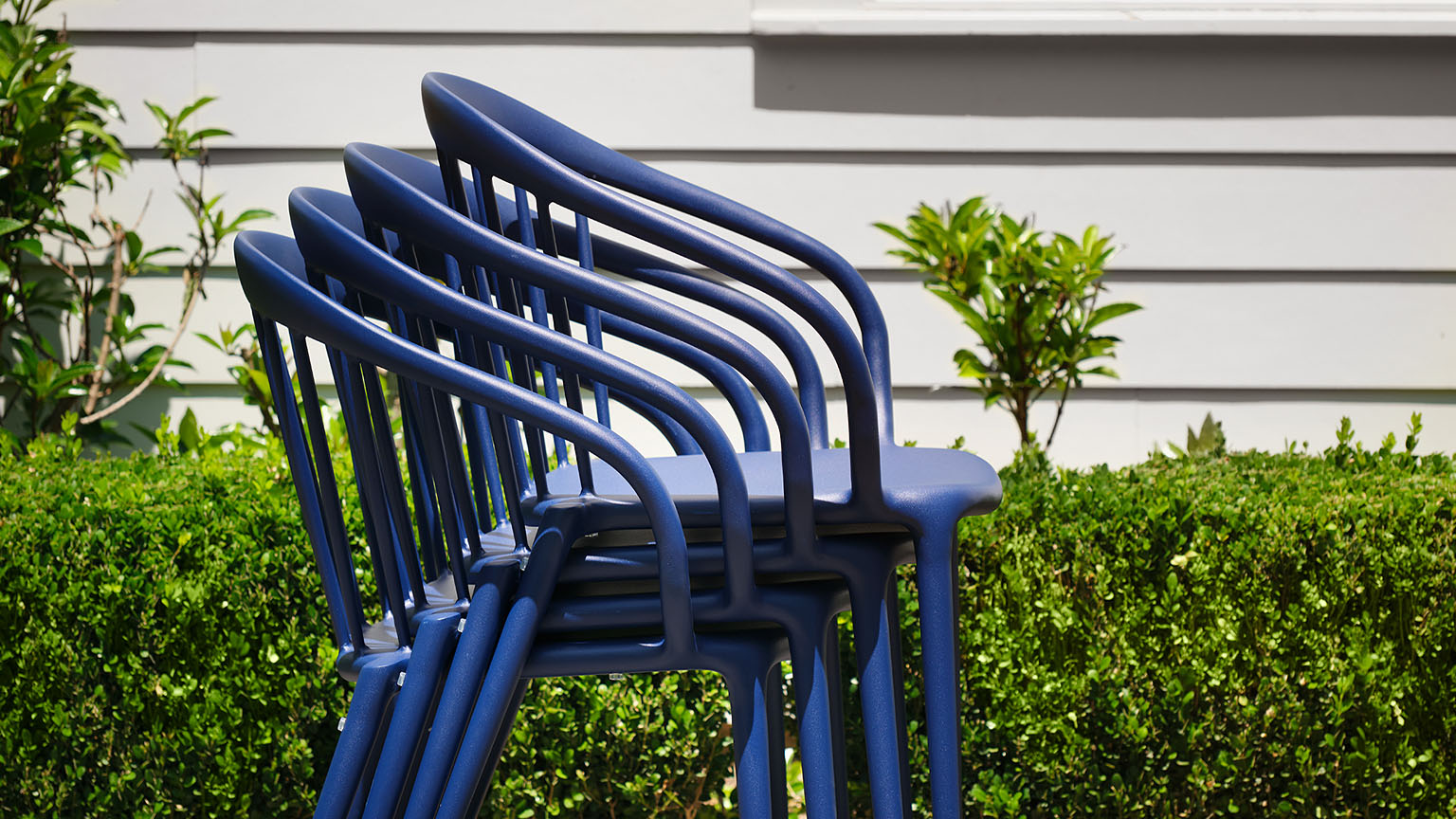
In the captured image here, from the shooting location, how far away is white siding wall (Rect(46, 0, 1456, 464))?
3.21m

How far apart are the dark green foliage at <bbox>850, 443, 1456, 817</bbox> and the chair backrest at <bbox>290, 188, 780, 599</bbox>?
118 centimetres

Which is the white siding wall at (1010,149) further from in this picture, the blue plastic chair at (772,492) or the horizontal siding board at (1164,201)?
the blue plastic chair at (772,492)

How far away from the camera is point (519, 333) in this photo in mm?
879

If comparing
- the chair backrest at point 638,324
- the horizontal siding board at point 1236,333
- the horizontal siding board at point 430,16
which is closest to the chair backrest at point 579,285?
the chair backrest at point 638,324

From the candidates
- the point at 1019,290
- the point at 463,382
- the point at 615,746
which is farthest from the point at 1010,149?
the point at 463,382

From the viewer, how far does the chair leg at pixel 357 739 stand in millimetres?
1000

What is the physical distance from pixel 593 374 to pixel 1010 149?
267 cm

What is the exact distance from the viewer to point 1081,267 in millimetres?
2867

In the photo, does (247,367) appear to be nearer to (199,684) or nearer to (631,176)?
(199,684)

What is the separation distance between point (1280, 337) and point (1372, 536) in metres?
1.48

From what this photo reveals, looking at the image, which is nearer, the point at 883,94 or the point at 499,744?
the point at 499,744

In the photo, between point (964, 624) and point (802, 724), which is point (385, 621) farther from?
point (964, 624)

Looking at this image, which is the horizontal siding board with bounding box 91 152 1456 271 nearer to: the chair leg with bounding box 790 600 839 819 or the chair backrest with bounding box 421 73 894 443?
the chair backrest with bounding box 421 73 894 443

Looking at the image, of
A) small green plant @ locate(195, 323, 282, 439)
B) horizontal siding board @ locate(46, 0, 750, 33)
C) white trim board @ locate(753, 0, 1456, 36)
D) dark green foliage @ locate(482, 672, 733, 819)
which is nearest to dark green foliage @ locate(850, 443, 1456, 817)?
dark green foliage @ locate(482, 672, 733, 819)
